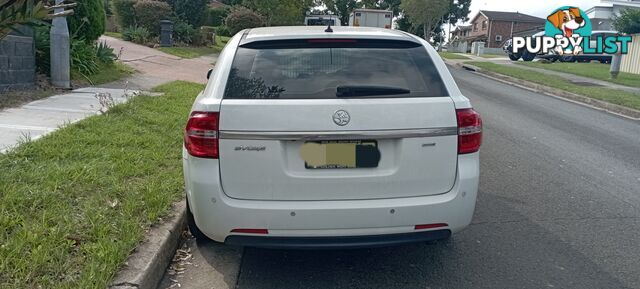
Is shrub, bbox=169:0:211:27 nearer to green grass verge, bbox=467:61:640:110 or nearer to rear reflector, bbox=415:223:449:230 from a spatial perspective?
green grass verge, bbox=467:61:640:110

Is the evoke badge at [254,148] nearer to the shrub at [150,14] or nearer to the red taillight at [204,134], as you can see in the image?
the red taillight at [204,134]

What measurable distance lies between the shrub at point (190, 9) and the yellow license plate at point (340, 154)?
23.3 meters

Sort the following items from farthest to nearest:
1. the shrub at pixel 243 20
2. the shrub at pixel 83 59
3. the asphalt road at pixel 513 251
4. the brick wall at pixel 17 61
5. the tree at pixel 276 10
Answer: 1. the shrub at pixel 243 20
2. the tree at pixel 276 10
3. the shrub at pixel 83 59
4. the brick wall at pixel 17 61
5. the asphalt road at pixel 513 251

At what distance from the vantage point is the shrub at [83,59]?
1105 cm

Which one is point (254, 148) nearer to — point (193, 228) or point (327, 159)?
point (327, 159)

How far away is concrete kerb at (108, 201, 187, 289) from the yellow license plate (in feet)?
3.83

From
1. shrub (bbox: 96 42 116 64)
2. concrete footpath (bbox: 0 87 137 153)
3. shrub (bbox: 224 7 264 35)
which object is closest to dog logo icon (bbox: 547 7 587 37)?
shrub (bbox: 224 7 264 35)

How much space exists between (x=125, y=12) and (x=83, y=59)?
43.5ft

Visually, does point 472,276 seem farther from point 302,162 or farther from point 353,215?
point 302,162

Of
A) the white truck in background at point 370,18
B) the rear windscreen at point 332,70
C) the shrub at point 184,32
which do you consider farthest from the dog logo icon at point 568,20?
the rear windscreen at point 332,70

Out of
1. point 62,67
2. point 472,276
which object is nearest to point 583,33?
point 62,67

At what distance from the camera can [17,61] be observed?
8.88m

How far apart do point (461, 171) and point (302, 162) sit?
0.99 m

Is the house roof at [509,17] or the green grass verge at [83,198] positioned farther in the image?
the house roof at [509,17]
